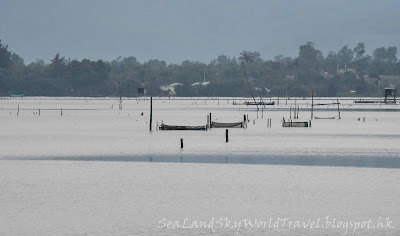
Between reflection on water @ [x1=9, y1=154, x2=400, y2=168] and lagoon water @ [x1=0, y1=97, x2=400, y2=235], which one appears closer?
lagoon water @ [x1=0, y1=97, x2=400, y2=235]

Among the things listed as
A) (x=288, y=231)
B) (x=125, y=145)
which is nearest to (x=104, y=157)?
(x=125, y=145)

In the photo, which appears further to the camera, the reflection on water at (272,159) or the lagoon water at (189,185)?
the reflection on water at (272,159)

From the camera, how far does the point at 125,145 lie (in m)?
63.7

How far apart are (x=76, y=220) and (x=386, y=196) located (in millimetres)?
13689

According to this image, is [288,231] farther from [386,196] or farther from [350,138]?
[350,138]

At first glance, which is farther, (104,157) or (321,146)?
(321,146)

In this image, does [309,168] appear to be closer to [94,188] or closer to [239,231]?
[94,188]

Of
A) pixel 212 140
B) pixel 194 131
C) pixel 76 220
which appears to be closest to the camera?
pixel 76 220

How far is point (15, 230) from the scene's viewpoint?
25422 mm

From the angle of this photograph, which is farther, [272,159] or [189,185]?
[272,159]

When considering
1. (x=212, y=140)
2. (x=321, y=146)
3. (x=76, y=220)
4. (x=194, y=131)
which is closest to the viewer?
(x=76, y=220)

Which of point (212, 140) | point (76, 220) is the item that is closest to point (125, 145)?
point (212, 140)

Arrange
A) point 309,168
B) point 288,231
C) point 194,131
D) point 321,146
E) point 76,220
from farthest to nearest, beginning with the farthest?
point 194,131
point 321,146
point 309,168
point 76,220
point 288,231

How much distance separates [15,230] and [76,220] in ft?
7.91
